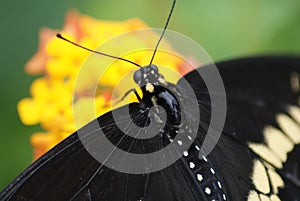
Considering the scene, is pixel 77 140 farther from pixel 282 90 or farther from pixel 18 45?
pixel 18 45

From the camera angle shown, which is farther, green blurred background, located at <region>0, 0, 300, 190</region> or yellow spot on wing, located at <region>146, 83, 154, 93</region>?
green blurred background, located at <region>0, 0, 300, 190</region>

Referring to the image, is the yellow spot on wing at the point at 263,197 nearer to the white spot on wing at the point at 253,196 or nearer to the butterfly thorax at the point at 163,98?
the white spot on wing at the point at 253,196

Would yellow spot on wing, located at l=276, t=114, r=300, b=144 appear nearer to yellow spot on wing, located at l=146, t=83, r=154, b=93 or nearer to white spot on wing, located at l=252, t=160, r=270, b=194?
white spot on wing, located at l=252, t=160, r=270, b=194

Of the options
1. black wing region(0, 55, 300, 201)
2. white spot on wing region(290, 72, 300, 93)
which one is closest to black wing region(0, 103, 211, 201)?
black wing region(0, 55, 300, 201)

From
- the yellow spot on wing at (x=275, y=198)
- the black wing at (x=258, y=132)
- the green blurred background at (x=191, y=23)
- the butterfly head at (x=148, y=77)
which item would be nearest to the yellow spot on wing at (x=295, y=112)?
the black wing at (x=258, y=132)

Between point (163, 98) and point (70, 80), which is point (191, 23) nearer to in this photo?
point (70, 80)

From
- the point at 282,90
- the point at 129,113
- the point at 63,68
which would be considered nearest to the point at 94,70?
the point at 63,68
